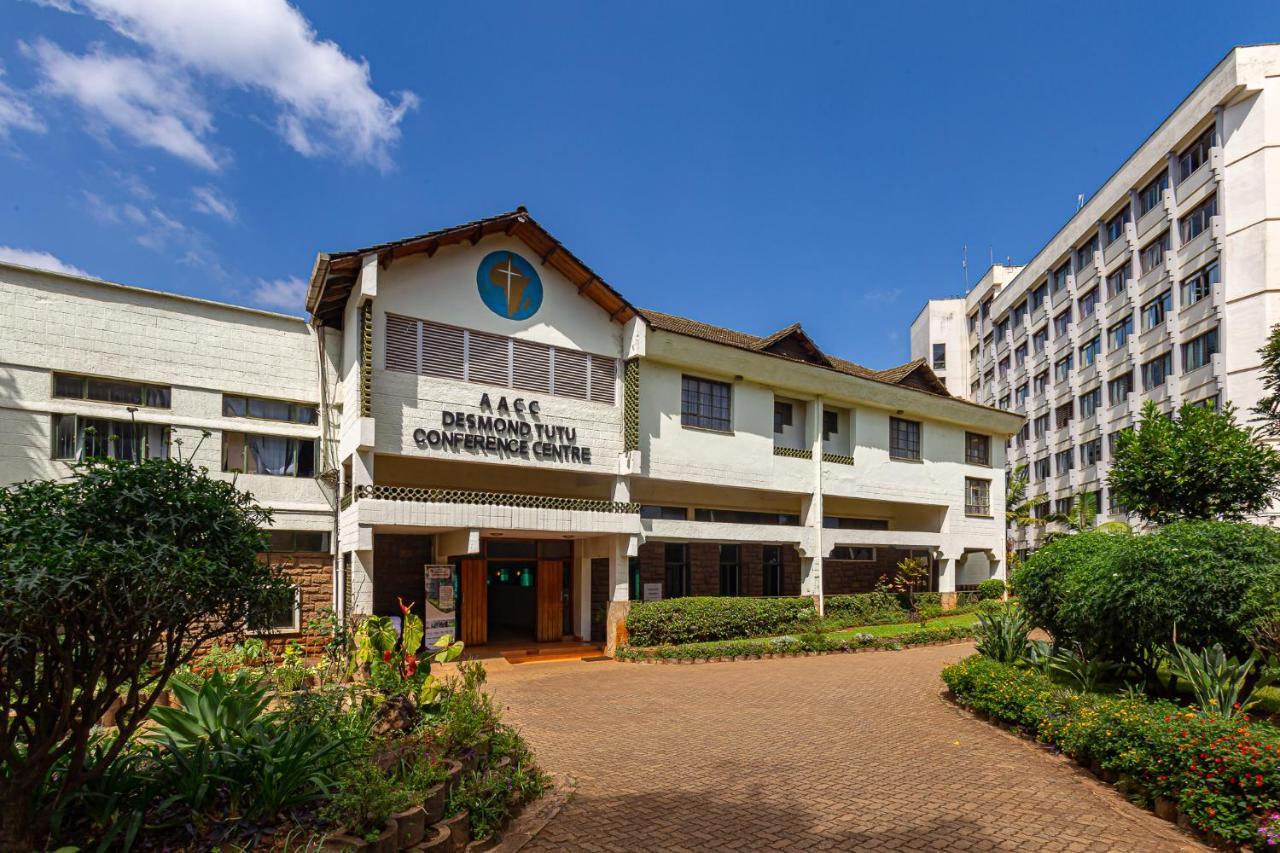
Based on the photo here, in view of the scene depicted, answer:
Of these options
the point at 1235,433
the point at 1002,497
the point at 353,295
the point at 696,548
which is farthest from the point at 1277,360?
the point at 353,295

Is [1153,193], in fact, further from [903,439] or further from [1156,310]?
[903,439]

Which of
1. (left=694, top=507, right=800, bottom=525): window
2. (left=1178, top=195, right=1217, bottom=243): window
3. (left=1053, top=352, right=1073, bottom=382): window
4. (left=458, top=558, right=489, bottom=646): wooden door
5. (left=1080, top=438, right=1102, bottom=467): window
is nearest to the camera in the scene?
(left=458, top=558, right=489, bottom=646): wooden door

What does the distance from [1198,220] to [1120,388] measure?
9.45 m

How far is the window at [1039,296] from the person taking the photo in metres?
48.1

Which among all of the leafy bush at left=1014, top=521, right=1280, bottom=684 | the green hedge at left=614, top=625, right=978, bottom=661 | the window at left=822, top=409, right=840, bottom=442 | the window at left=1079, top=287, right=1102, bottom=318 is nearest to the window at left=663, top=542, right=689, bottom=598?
the green hedge at left=614, top=625, right=978, bottom=661

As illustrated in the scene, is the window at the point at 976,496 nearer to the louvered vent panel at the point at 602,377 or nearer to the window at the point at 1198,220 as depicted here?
the window at the point at 1198,220

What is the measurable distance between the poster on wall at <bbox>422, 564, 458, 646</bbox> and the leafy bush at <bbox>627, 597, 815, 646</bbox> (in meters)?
4.46

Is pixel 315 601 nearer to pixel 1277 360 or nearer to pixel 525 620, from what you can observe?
pixel 525 620

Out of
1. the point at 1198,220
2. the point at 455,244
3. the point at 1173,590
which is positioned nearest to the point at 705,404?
the point at 455,244

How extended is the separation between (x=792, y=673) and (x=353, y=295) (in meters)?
12.9

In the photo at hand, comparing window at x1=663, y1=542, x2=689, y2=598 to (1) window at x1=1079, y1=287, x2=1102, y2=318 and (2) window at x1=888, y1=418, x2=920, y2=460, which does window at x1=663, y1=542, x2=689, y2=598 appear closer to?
(2) window at x1=888, y1=418, x2=920, y2=460

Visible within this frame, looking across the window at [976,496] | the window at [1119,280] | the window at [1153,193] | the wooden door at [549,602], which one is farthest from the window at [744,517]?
the window at [1153,193]

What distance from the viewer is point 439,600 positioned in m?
17.5

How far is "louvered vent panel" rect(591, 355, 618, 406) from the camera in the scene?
64.0 ft
